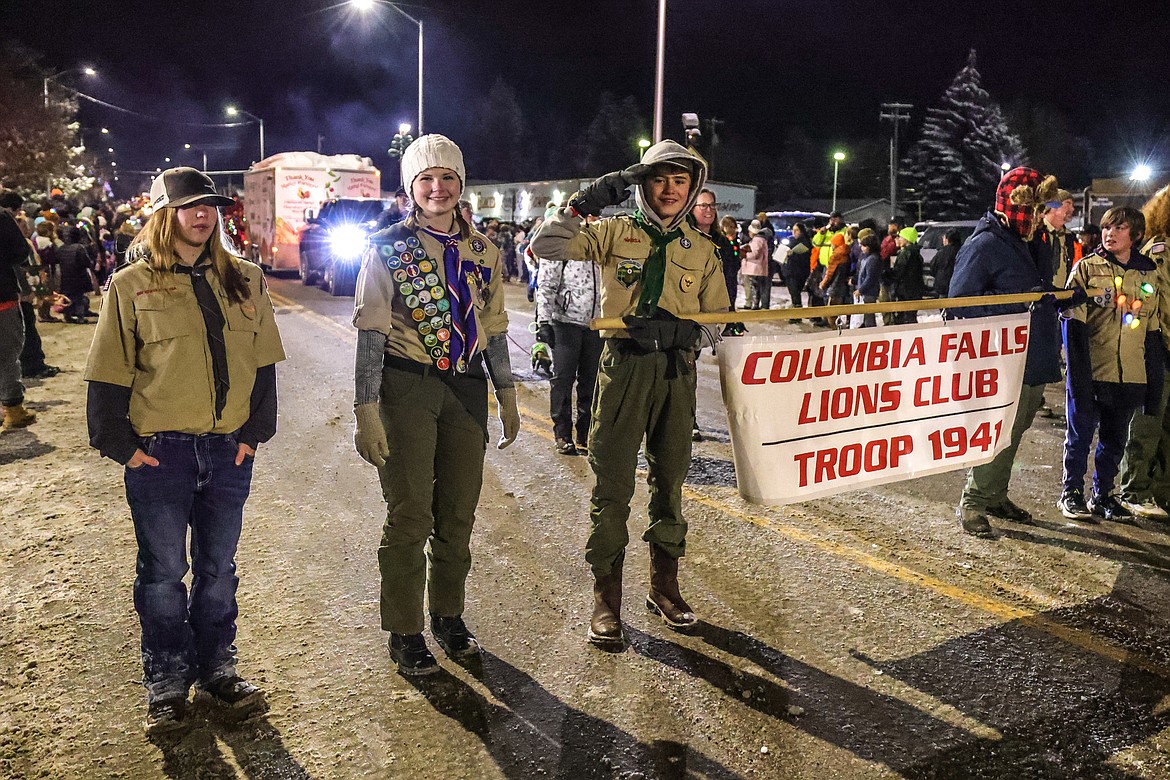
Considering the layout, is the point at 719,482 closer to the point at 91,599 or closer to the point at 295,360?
the point at 91,599

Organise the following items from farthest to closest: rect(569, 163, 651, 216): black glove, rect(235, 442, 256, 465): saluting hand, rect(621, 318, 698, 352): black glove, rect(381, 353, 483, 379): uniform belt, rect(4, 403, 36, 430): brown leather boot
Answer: rect(4, 403, 36, 430): brown leather boot < rect(621, 318, 698, 352): black glove < rect(569, 163, 651, 216): black glove < rect(381, 353, 483, 379): uniform belt < rect(235, 442, 256, 465): saluting hand

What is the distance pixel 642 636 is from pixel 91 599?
2.75 m

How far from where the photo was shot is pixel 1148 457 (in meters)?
6.51

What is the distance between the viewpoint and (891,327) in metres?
4.83

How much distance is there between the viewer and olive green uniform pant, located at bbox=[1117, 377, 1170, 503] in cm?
650

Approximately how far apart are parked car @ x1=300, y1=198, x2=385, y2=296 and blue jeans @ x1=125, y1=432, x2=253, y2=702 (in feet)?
62.2

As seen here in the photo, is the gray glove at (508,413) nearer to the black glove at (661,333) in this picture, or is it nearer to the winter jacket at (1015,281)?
the black glove at (661,333)

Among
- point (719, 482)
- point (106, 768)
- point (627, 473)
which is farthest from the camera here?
point (719, 482)

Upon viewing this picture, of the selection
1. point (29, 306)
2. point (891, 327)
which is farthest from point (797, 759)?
point (29, 306)

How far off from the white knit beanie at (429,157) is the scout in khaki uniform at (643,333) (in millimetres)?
518

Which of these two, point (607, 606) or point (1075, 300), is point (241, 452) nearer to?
point (607, 606)

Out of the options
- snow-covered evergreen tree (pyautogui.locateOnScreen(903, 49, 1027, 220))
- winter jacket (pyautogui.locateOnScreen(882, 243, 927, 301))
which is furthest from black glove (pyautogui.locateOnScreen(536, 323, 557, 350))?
snow-covered evergreen tree (pyautogui.locateOnScreen(903, 49, 1027, 220))

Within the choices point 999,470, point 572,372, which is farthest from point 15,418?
point 999,470

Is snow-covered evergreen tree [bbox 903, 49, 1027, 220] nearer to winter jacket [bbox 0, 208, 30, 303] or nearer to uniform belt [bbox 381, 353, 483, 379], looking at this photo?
winter jacket [bbox 0, 208, 30, 303]
